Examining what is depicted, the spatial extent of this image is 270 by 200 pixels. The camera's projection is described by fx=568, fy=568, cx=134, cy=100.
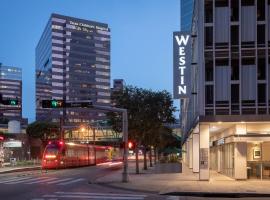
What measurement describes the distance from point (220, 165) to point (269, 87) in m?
15.7

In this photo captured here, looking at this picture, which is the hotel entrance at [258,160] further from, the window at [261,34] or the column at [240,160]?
the window at [261,34]

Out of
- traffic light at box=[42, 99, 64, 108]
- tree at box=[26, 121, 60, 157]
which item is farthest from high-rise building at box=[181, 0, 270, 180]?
tree at box=[26, 121, 60, 157]

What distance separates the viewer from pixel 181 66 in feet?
134

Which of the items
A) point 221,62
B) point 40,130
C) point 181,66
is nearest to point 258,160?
point 221,62

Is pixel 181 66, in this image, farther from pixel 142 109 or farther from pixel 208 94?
pixel 142 109

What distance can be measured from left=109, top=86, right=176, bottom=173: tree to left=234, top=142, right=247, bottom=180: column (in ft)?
47.2

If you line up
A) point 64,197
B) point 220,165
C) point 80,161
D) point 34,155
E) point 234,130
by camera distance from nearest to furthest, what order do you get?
point 64,197 → point 234,130 → point 220,165 → point 80,161 → point 34,155

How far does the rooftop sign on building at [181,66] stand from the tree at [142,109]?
10.6m

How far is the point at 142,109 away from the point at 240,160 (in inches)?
597

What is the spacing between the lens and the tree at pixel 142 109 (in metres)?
51.4

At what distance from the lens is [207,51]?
37.3 meters

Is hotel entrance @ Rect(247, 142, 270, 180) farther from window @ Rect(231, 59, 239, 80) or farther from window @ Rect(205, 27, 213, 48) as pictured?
window @ Rect(205, 27, 213, 48)

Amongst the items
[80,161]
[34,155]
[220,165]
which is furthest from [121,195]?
[34,155]

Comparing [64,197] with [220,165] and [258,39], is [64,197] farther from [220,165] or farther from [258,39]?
[220,165]
